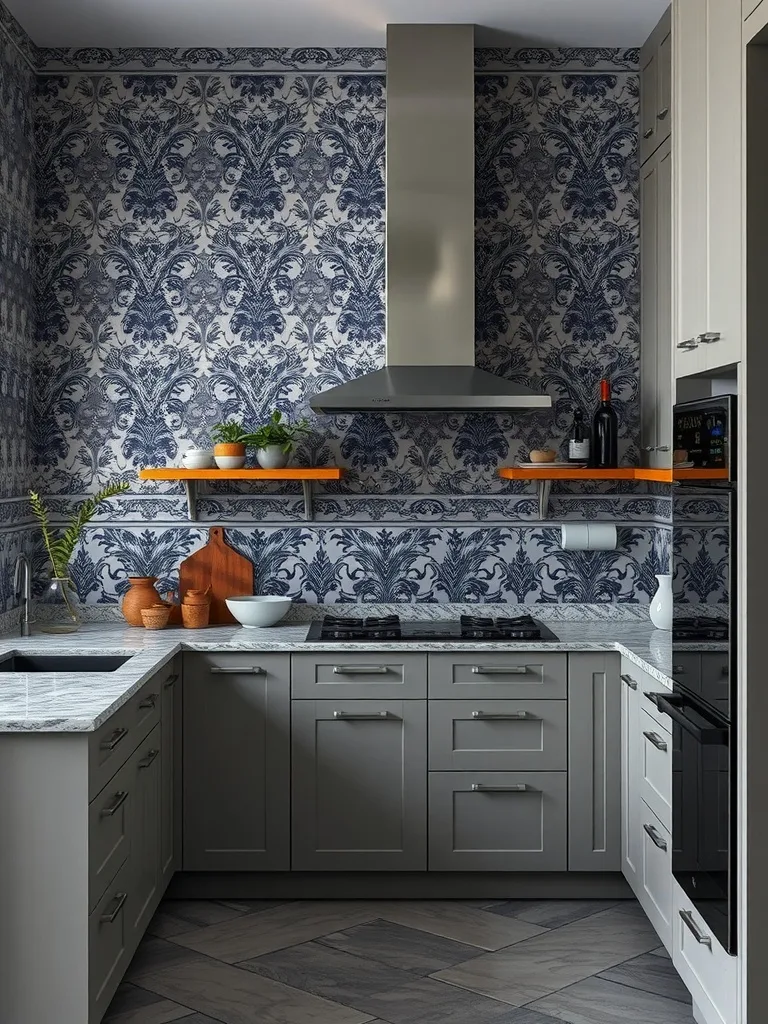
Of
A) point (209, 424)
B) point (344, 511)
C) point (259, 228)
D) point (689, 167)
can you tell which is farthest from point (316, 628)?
point (689, 167)

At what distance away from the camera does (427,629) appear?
3832mm

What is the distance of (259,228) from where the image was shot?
413cm

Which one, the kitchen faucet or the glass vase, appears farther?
the glass vase

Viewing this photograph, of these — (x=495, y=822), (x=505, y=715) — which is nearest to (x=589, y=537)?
(x=505, y=715)

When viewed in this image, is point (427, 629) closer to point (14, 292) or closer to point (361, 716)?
point (361, 716)

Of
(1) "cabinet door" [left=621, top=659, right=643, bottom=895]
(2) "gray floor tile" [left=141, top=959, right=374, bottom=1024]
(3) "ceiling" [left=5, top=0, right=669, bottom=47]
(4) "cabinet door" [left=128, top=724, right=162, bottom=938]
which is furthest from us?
(3) "ceiling" [left=5, top=0, right=669, bottom=47]

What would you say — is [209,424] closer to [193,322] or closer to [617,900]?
[193,322]

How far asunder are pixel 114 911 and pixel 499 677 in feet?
4.76

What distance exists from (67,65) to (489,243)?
172cm

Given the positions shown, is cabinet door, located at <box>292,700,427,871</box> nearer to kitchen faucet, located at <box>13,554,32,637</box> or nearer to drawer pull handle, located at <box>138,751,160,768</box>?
drawer pull handle, located at <box>138,751,160,768</box>

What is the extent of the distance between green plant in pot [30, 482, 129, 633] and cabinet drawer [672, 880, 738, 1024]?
7.27 feet

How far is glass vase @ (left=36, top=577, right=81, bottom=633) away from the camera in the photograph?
3863 mm

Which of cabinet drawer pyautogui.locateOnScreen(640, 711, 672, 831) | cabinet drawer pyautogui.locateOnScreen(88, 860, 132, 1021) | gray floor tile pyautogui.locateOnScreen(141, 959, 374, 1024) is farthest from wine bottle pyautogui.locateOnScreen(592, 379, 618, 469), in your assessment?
cabinet drawer pyautogui.locateOnScreen(88, 860, 132, 1021)

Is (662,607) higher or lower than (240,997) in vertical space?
higher
